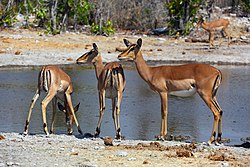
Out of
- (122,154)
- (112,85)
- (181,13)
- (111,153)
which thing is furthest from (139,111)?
(181,13)

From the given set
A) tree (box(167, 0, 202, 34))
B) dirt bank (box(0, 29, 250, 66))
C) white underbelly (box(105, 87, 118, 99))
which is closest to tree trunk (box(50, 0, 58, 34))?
dirt bank (box(0, 29, 250, 66))

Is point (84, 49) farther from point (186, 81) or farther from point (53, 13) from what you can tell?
point (186, 81)

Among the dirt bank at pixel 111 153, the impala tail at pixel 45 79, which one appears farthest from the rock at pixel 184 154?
the impala tail at pixel 45 79

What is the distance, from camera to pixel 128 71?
21.6 m

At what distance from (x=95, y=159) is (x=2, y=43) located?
18.1 metres

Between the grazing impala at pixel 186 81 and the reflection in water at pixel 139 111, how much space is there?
0.79 metres

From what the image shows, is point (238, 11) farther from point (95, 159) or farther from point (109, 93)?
point (95, 159)

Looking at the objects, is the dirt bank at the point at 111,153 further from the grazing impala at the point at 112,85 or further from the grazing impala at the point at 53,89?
the grazing impala at the point at 53,89

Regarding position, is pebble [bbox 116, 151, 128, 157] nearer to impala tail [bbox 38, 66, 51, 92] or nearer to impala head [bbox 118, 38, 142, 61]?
impala head [bbox 118, 38, 142, 61]

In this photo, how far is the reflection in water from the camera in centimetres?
1204

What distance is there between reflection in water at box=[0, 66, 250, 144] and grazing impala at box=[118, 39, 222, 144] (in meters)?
0.79

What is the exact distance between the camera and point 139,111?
1392cm

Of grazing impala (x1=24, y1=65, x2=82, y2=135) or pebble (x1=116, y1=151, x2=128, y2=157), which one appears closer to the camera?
pebble (x1=116, y1=151, x2=128, y2=157)

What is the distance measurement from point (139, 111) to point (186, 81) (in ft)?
11.2
